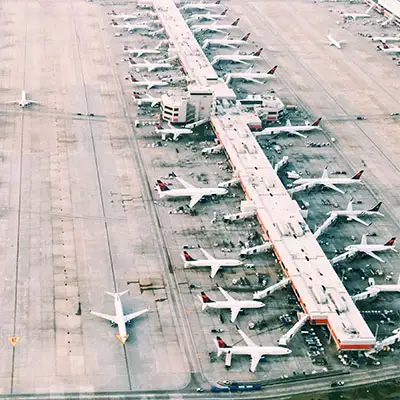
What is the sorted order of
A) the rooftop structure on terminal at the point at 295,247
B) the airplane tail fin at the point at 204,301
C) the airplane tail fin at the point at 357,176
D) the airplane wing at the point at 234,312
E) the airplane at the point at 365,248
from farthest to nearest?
the airplane tail fin at the point at 357,176, the airplane at the point at 365,248, the airplane tail fin at the point at 204,301, the airplane wing at the point at 234,312, the rooftop structure on terminal at the point at 295,247

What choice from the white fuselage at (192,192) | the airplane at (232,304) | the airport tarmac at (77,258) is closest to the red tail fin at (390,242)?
the airplane at (232,304)

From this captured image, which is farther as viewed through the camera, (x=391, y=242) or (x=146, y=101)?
(x=146, y=101)

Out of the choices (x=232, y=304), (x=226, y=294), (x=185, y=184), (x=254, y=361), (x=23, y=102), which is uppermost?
(x=254, y=361)

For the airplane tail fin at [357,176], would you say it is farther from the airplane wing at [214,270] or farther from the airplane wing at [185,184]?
the airplane wing at [214,270]

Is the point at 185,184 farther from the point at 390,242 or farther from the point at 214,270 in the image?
the point at 390,242

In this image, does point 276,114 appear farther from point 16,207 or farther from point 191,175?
point 16,207

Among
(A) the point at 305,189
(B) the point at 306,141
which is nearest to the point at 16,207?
(A) the point at 305,189

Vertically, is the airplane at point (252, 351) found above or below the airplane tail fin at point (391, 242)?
above

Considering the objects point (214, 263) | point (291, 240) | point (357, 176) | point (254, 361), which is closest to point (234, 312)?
point (254, 361)
